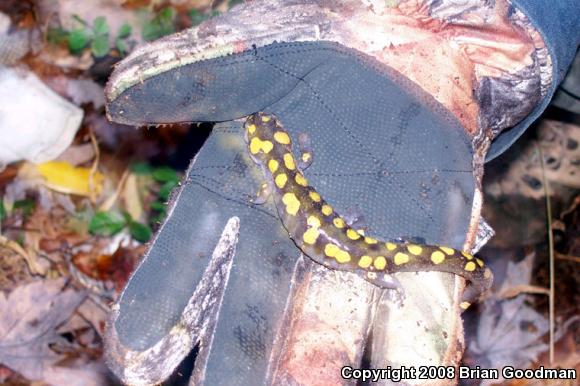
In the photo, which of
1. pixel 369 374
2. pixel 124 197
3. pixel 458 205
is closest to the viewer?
pixel 369 374

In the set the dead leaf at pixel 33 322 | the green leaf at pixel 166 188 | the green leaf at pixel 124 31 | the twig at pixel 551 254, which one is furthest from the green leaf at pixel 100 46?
the twig at pixel 551 254

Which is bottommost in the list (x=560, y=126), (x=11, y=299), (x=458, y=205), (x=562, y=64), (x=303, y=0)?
(x=11, y=299)

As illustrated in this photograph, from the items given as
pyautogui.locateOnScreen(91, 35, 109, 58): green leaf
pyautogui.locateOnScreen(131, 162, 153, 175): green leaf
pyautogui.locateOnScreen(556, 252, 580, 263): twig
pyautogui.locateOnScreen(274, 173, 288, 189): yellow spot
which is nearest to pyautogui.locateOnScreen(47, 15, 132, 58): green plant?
pyautogui.locateOnScreen(91, 35, 109, 58): green leaf

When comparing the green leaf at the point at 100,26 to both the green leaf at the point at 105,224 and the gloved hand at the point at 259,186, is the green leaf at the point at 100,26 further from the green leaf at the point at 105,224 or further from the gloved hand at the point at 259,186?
the gloved hand at the point at 259,186

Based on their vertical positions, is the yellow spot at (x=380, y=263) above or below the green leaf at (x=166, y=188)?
above

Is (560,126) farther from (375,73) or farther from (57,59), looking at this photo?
(57,59)

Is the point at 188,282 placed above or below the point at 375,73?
below

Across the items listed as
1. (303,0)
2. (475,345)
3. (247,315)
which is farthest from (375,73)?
(475,345)
